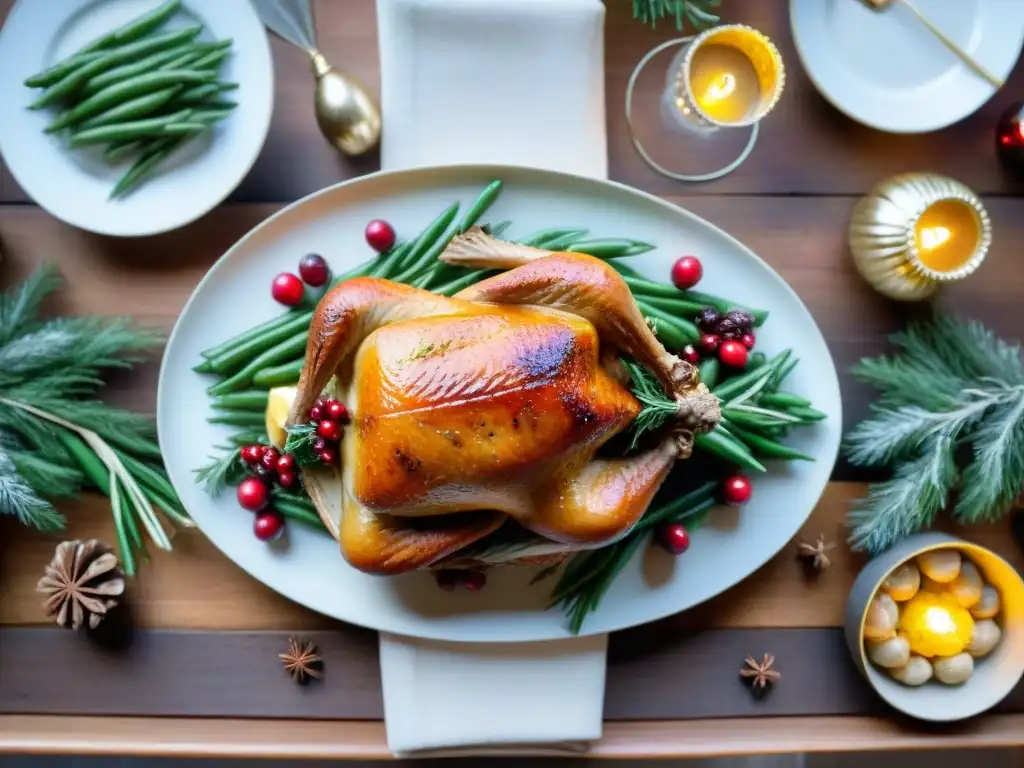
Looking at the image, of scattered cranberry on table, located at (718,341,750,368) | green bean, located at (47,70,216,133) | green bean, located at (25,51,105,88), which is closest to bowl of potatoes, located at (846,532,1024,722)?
scattered cranberry on table, located at (718,341,750,368)

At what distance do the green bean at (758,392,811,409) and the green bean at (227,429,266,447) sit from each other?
2.57 ft

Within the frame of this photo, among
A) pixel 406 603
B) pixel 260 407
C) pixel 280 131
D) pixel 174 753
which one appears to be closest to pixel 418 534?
pixel 406 603

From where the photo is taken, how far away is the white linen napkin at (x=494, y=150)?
1.21 m

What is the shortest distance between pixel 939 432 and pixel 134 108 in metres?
1.37

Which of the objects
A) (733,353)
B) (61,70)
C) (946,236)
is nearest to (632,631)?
(733,353)

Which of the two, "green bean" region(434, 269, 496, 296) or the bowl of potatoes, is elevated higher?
"green bean" region(434, 269, 496, 296)

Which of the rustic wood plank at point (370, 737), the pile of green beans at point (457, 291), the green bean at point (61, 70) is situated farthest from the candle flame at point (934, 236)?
the green bean at point (61, 70)

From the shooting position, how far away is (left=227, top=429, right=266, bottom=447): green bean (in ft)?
3.99

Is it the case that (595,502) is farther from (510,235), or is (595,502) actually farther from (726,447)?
(510,235)

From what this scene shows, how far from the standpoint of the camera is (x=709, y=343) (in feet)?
3.90

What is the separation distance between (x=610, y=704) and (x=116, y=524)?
86 centimetres

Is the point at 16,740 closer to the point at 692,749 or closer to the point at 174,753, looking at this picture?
the point at 174,753

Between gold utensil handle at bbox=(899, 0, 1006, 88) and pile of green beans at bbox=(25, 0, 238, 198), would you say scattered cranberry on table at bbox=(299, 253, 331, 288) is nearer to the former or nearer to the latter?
pile of green beans at bbox=(25, 0, 238, 198)

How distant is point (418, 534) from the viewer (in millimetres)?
1042
